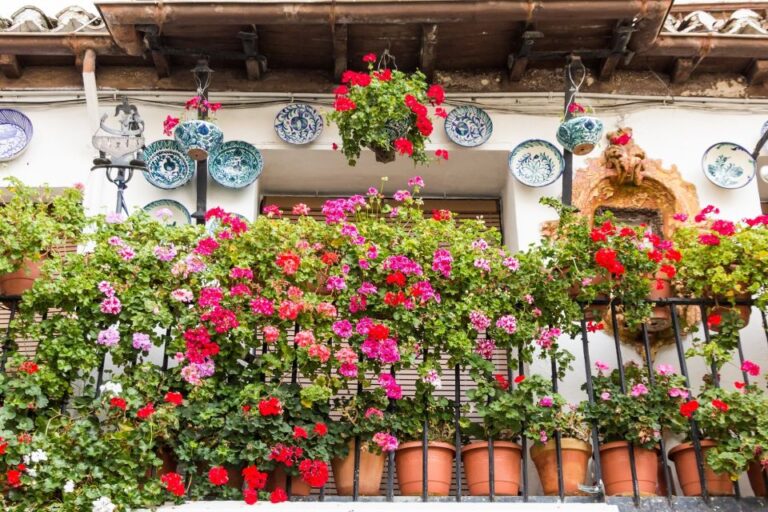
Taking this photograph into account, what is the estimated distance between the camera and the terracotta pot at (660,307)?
22.2 ft

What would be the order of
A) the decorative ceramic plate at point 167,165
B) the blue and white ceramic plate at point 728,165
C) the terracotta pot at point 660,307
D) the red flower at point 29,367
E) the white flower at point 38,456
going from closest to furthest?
the white flower at point 38,456 < the red flower at point 29,367 < the terracotta pot at point 660,307 < the decorative ceramic plate at point 167,165 < the blue and white ceramic plate at point 728,165

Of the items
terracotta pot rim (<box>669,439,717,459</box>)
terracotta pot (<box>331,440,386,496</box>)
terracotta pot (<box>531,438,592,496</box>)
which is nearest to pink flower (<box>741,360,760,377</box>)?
terracotta pot rim (<box>669,439,717,459</box>)

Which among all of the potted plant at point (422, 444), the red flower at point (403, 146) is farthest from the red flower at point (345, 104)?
the potted plant at point (422, 444)

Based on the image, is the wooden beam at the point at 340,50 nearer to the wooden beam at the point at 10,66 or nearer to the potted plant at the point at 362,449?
the wooden beam at the point at 10,66

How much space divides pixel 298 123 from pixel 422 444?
2.87 meters

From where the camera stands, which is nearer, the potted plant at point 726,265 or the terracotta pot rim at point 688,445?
the terracotta pot rim at point 688,445

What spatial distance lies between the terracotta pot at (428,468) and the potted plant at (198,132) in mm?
2594

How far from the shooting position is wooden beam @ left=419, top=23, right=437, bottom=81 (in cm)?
755

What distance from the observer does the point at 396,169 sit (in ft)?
26.9

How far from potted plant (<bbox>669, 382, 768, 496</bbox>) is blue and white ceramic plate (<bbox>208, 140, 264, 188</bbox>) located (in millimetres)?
3437

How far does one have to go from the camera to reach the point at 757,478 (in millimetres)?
6199

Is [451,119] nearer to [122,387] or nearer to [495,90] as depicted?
[495,90]

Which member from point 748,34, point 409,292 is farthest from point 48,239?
point 748,34

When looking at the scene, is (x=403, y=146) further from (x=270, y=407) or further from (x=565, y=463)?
(x=565, y=463)
